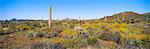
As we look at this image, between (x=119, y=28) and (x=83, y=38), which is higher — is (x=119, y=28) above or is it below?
above

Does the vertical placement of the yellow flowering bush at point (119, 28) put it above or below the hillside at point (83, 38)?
above

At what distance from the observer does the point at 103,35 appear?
51.3 ft

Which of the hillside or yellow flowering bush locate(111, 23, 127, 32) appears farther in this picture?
yellow flowering bush locate(111, 23, 127, 32)

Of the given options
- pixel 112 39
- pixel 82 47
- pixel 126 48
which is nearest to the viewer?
pixel 126 48

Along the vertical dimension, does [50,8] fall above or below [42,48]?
above

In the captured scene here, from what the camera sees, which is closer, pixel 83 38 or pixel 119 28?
pixel 83 38

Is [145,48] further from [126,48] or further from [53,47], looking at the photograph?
[53,47]

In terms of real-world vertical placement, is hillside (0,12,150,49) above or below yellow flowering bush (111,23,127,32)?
below

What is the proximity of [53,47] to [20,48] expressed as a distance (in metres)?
1.67

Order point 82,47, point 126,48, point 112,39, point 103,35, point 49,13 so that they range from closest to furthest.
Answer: point 126,48, point 82,47, point 112,39, point 103,35, point 49,13

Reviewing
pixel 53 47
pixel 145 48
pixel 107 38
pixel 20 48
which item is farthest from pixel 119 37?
pixel 20 48

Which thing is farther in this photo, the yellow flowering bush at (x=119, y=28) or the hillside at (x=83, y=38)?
the yellow flowering bush at (x=119, y=28)

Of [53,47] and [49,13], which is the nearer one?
[53,47]

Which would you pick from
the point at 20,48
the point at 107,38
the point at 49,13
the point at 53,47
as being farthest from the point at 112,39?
the point at 49,13
